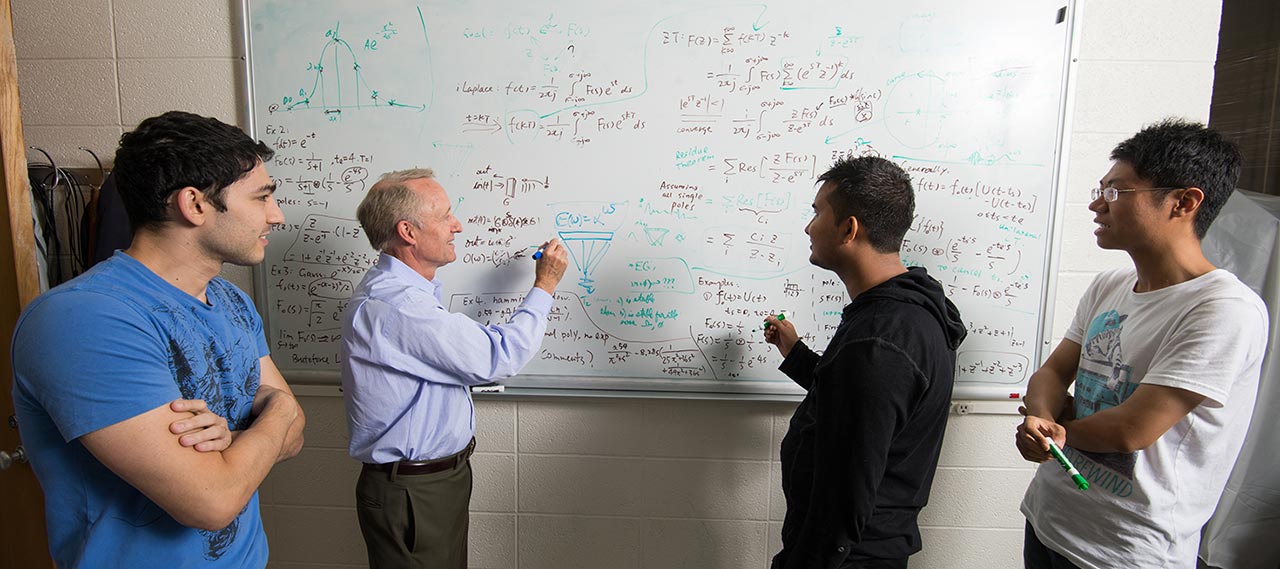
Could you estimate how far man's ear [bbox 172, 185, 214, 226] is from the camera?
1.03m

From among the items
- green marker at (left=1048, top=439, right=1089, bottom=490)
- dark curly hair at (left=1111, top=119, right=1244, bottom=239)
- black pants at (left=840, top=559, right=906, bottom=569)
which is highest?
dark curly hair at (left=1111, top=119, right=1244, bottom=239)

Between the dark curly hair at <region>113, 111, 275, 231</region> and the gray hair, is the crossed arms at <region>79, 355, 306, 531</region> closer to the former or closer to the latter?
the dark curly hair at <region>113, 111, 275, 231</region>

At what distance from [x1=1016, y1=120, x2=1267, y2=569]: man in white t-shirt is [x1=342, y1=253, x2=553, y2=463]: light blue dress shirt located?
1235 mm

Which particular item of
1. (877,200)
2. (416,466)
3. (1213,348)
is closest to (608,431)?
(416,466)

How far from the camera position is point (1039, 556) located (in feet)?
4.91

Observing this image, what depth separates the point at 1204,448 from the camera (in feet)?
4.12

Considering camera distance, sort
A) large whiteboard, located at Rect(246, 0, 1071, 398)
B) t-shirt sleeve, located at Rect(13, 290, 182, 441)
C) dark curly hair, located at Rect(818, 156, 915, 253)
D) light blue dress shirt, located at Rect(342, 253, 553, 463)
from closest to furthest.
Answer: t-shirt sleeve, located at Rect(13, 290, 182, 441), dark curly hair, located at Rect(818, 156, 915, 253), light blue dress shirt, located at Rect(342, 253, 553, 463), large whiteboard, located at Rect(246, 0, 1071, 398)

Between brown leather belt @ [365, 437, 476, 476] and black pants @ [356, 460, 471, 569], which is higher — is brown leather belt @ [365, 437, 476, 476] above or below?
above

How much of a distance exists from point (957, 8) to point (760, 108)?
2.11 feet

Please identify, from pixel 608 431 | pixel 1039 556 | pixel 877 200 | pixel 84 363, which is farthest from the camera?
pixel 608 431

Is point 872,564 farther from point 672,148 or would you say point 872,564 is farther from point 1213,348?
point 672,148

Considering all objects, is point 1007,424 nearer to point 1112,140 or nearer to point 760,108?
point 1112,140

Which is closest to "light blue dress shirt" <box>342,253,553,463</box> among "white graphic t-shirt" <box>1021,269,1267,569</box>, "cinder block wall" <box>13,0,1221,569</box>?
"cinder block wall" <box>13,0,1221,569</box>

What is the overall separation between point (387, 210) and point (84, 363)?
0.76 meters
